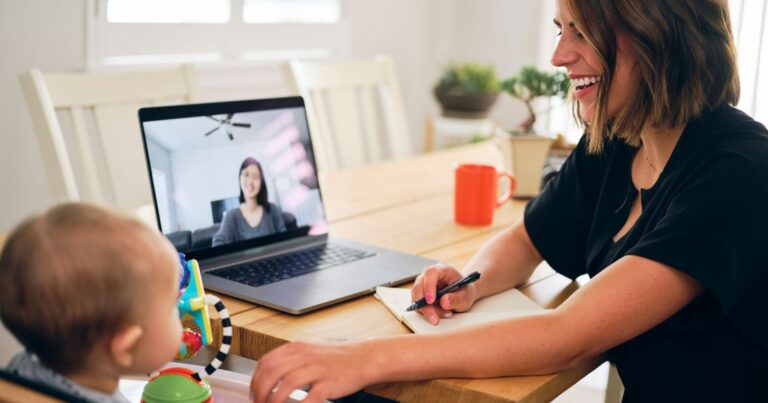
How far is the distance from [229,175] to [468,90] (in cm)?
214

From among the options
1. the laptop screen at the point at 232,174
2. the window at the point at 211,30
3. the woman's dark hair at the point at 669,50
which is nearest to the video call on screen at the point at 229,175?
the laptop screen at the point at 232,174

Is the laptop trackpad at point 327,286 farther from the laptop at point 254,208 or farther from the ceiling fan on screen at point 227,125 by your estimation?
the ceiling fan on screen at point 227,125

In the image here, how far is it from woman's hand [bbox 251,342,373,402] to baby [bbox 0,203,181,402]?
0.15 m

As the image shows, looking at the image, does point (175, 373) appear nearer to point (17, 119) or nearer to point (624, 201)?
point (624, 201)

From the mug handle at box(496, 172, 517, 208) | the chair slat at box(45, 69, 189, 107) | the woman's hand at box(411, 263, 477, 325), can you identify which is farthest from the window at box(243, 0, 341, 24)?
the woman's hand at box(411, 263, 477, 325)

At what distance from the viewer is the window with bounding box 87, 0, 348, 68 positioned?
253 centimetres

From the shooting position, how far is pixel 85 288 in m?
0.69

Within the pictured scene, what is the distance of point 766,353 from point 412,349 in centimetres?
46

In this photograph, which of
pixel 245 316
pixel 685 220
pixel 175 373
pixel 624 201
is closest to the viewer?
pixel 175 373

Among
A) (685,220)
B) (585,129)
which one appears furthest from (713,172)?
(585,129)

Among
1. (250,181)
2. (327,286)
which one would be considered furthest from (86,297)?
(250,181)

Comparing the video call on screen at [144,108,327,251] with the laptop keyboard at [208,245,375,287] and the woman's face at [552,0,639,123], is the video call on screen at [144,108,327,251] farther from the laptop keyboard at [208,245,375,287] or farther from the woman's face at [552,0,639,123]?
the woman's face at [552,0,639,123]

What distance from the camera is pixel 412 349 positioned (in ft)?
3.07

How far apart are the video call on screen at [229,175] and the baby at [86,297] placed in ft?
1.52
